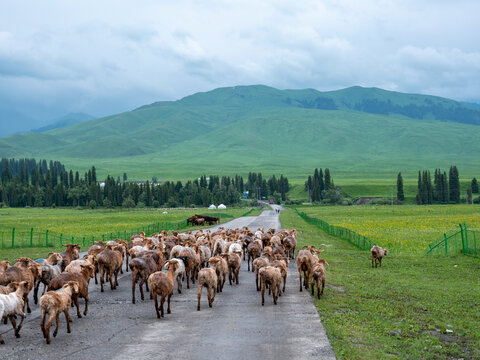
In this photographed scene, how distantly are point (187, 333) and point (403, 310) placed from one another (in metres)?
8.32

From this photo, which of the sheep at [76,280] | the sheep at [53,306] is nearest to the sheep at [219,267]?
the sheep at [76,280]

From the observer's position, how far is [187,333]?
14.3m

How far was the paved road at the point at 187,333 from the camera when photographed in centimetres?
1253

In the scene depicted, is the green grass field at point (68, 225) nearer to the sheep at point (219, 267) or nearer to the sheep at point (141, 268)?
the sheep at point (141, 268)

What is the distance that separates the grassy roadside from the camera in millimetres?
13062

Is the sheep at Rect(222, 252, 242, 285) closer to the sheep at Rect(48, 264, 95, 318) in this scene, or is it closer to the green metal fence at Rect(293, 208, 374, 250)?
the sheep at Rect(48, 264, 95, 318)

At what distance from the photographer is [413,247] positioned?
41.7 meters

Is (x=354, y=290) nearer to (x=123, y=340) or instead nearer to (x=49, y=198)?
(x=123, y=340)

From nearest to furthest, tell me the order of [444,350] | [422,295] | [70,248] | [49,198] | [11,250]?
[444,350], [422,295], [70,248], [11,250], [49,198]

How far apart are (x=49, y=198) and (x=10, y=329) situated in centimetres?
17077

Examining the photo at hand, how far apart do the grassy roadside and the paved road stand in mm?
908

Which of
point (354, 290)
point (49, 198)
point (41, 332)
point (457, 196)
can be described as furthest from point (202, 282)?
point (457, 196)

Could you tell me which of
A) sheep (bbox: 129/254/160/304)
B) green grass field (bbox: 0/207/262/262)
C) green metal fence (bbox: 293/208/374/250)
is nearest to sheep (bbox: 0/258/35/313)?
sheep (bbox: 129/254/160/304)

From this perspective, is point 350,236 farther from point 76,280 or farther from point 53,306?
point 53,306
